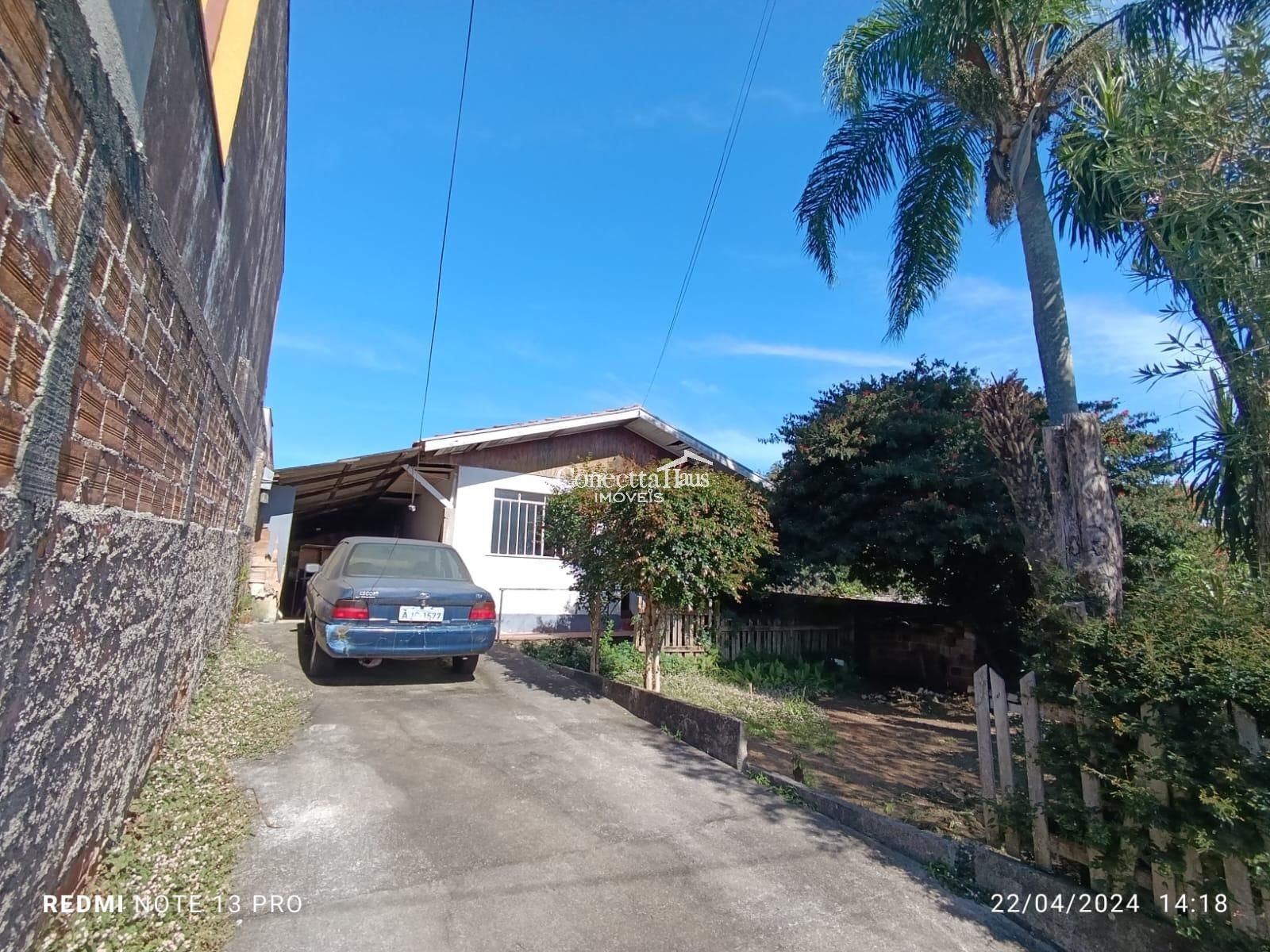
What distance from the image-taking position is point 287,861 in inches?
130

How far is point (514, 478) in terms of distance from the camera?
1278 centimetres

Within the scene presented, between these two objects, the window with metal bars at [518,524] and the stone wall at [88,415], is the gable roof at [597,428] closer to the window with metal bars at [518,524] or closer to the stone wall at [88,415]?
the window with metal bars at [518,524]

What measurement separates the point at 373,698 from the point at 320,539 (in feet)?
69.4

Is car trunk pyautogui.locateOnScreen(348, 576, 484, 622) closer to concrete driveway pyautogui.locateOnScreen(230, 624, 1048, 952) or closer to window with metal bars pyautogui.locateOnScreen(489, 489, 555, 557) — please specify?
concrete driveway pyautogui.locateOnScreen(230, 624, 1048, 952)

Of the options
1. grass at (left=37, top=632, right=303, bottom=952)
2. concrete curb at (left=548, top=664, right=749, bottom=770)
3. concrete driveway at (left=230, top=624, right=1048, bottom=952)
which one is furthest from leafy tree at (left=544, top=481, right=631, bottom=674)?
grass at (left=37, top=632, right=303, bottom=952)

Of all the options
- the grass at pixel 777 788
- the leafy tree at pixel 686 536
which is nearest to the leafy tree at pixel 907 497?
the leafy tree at pixel 686 536

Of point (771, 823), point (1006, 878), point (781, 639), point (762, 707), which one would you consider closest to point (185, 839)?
point (771, 823)

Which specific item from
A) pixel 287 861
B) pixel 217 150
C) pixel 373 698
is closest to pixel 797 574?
pixel 373 698

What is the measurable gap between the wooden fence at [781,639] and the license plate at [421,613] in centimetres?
694

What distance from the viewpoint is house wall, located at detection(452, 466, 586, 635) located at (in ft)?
39.8

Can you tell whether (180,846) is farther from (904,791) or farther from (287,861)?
(904,791)

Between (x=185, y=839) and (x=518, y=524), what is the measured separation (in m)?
9.69

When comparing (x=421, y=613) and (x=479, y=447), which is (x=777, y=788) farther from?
(x=479, y=447)

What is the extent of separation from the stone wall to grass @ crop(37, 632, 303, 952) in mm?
196
